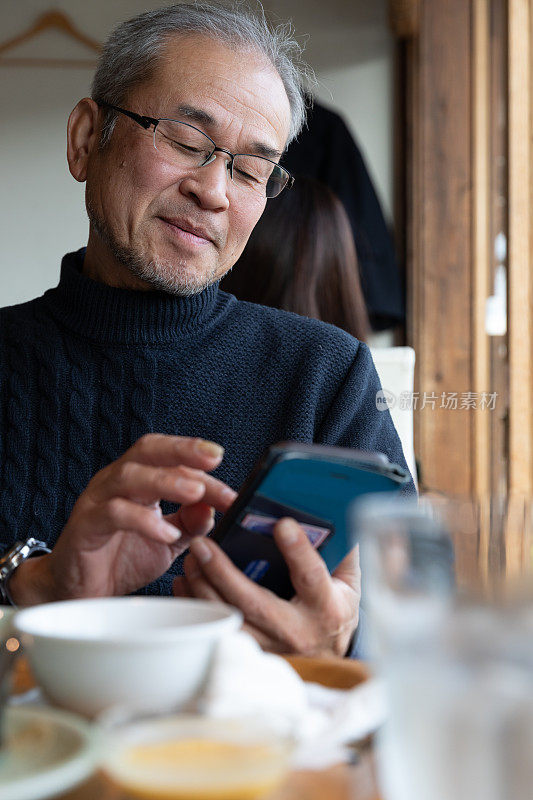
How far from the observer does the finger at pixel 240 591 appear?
643 millimetres

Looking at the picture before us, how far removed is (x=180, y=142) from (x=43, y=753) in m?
0.95

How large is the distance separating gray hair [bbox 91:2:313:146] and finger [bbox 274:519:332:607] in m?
0.83

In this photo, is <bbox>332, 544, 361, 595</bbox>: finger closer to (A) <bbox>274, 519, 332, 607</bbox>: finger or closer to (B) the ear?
(A) <bbox>274, 519, 332, 607</bbox>: finger

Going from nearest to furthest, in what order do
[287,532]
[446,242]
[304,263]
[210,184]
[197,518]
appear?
[287,532], [197,518], [210,184], [304,263], [446,242]

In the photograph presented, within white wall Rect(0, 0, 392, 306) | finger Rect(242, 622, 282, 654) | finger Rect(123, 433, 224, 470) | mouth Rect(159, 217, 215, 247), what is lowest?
finger Rect(242, 622, 282, 654)

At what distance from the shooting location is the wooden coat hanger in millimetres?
3516

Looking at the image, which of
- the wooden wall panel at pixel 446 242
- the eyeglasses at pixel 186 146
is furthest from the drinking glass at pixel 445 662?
the wooden wall panel at pixel 446 242

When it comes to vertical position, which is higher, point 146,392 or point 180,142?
point 180,142

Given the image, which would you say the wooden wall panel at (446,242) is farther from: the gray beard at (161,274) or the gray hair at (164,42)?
the gray beard at (161,274)

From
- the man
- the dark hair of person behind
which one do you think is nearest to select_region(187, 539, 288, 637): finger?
the man

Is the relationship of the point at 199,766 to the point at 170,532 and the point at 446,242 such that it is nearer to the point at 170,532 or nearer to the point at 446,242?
the point at 170,532

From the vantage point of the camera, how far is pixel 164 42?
122 centimetres

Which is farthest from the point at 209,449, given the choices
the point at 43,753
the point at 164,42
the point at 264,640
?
the point at 164,42

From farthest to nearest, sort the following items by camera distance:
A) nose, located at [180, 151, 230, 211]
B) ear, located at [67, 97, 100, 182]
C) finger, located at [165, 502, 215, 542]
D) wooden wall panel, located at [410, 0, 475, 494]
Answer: wooden wall panel, located at [410, 0, 475, 494]
ear, located at [67, 97, 100, 182]
nose, located at [180, 151, 230, 211]
finger, located at [165, 502, 215, 542]
